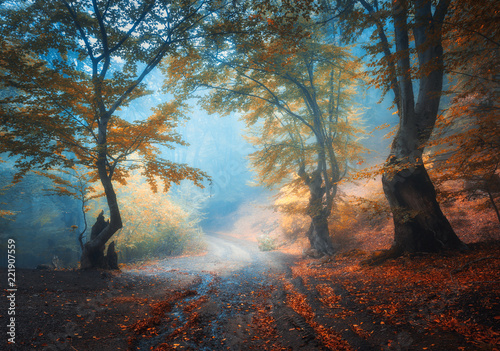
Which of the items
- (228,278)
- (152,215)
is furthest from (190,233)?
(228,278)

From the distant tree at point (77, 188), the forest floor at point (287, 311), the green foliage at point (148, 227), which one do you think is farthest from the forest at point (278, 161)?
the green foliage at point (148, 227)

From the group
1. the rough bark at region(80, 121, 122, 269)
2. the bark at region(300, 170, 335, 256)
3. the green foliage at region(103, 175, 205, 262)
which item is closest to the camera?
the rough bark at region(80, 121, 122, 269)

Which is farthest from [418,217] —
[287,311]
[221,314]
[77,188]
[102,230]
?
[77,188]

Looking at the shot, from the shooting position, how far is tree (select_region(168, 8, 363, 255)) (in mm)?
8070

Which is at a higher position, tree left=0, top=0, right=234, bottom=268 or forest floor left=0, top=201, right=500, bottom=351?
tree left=0, top=0, right=234, bottom=268

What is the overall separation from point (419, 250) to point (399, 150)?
2.75 meters

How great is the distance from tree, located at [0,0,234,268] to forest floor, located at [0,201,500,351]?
3.36 meters

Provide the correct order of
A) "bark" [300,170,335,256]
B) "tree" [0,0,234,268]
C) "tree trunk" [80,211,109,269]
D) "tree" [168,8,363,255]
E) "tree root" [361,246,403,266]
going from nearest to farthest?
"tree" [0,0,234,268] → "tree root" [361,246,403,266] → "tree trunk" [80,211,109,269] → "tree" [168,8,363,255] → "bark" [300,170,335,256]

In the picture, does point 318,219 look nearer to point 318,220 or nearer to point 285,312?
point 318,220

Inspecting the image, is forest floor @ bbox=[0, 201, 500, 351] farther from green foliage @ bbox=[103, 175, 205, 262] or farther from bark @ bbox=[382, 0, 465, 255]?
green foliage @ bbox=[103, 175, 205, 262]

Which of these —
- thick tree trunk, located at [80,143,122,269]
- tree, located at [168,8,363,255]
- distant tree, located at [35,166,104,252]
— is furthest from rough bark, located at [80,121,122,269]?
tree, located at [168,8,363,255]

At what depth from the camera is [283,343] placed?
3.04 m

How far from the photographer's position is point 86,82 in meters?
5.82

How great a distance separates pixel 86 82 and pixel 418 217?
9884 millimetres
